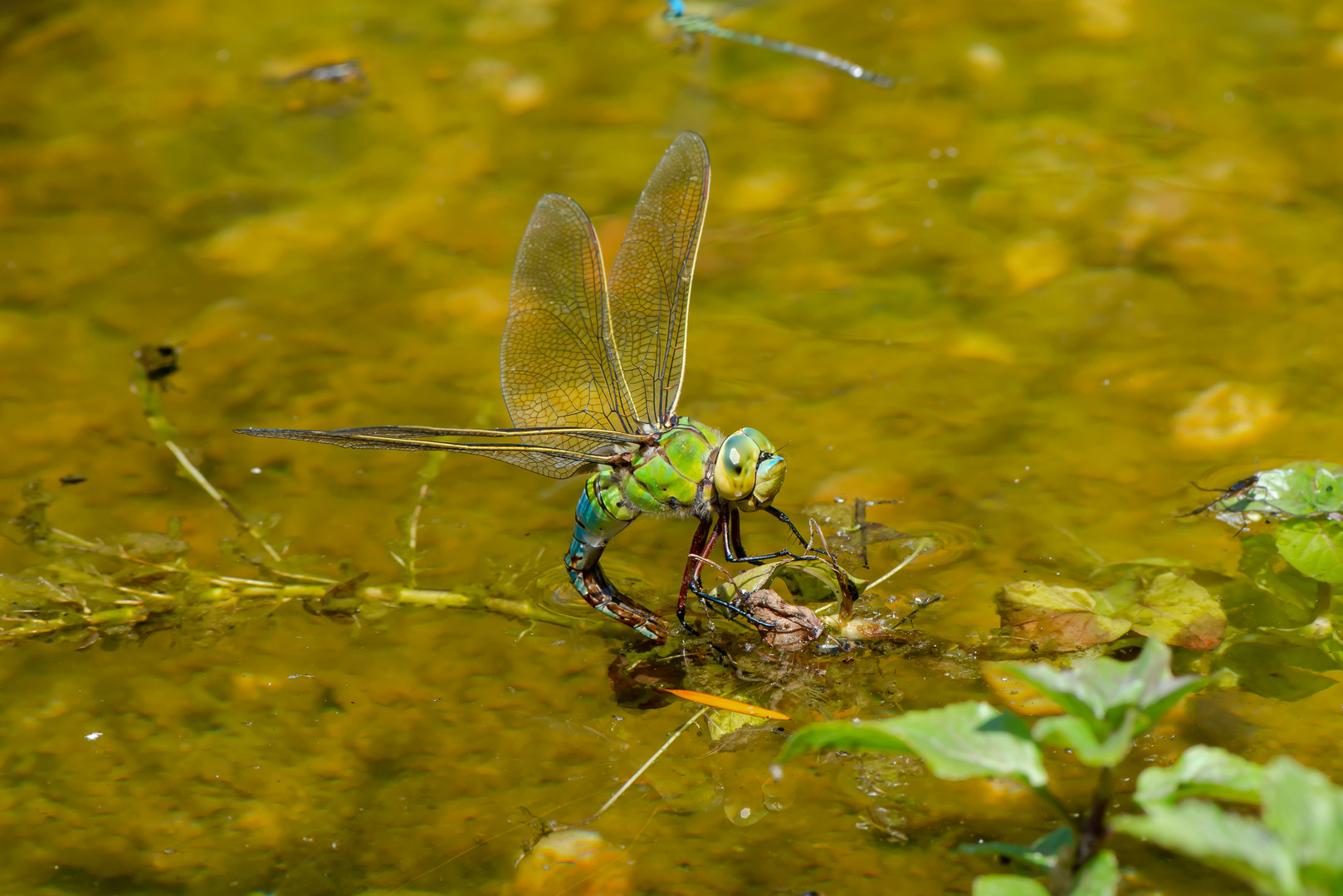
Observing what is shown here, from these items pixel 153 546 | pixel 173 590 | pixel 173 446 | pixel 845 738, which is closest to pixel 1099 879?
pixel 845 738

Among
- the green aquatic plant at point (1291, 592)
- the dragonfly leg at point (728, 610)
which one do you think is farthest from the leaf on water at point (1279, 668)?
the dragonfly leg at point (728, 610)

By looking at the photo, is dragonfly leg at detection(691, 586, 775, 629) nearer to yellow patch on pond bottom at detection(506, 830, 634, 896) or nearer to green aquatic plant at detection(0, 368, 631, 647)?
green aquatic plant at detection(0, 368, 631, 647)

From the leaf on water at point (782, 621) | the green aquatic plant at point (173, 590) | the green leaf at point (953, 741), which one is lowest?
the green aquatic plant at point (173, 590)

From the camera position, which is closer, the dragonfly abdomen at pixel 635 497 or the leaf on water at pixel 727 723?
the leaf on water at pixel 727 723

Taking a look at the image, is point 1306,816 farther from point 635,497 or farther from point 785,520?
point 635,497

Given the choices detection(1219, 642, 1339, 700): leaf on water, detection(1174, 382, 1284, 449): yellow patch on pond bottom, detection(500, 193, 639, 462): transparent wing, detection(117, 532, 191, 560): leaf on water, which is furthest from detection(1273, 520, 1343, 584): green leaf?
detection(117, 532, 191, 560): leaf on water

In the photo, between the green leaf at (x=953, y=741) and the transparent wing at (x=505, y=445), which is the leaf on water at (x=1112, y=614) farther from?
the transparent wing at (x=505, y=445)

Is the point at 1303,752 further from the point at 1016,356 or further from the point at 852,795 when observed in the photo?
the point at 1016,356
